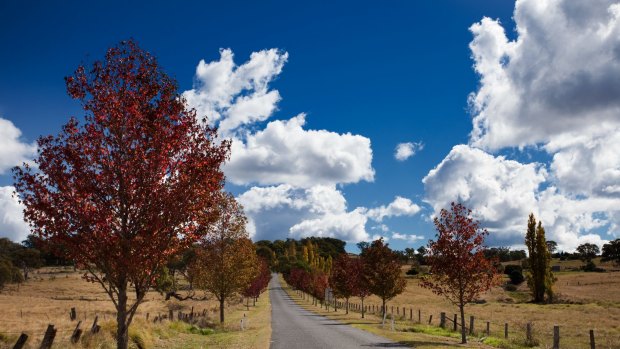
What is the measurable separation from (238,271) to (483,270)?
21.1 m

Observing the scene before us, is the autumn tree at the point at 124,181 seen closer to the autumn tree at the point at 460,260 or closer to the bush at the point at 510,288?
the autumn tree at the point at 460,260

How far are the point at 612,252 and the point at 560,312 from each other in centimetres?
13239

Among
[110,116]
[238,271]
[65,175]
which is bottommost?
[238,271]

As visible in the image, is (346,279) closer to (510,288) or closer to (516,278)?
(510,288)

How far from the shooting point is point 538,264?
8344 cm

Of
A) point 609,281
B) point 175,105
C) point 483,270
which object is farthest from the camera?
point 609,281

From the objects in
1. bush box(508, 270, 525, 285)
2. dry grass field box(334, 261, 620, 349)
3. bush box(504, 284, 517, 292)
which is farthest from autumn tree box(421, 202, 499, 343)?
bush box(508, 270, 525, 285)

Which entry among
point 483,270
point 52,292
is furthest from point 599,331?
point 52,292

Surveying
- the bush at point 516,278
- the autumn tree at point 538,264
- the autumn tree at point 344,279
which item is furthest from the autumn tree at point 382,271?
the bush at point 516,278

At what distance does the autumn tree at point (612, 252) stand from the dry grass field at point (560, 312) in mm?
56501

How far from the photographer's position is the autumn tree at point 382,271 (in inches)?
1917

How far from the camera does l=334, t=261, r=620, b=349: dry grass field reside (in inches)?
1339

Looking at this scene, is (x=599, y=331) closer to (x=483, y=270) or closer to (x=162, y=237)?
(x=483, y=270)

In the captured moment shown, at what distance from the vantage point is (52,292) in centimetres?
9375
